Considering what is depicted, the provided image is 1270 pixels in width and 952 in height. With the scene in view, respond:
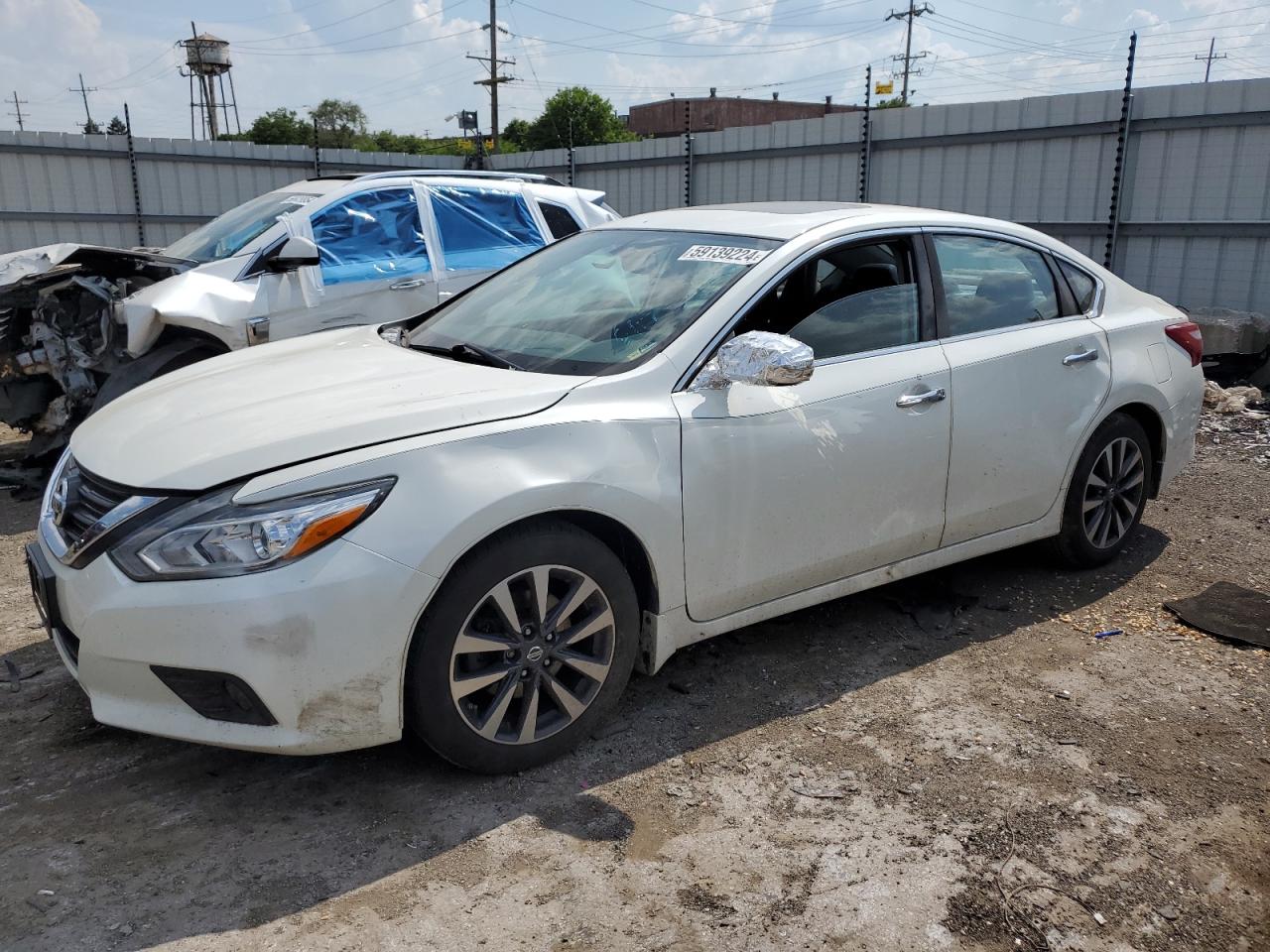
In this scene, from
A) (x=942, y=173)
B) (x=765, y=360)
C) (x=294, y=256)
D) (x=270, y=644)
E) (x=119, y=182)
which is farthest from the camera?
(x=119, y=182)

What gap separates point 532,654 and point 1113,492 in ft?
10.2

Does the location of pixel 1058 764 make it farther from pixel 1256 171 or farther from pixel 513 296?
pixel 1256 171

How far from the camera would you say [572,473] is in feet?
9.91

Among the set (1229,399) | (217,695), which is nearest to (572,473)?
(217,695)

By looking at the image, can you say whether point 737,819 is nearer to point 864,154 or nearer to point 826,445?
point 826,445

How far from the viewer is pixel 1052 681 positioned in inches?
153

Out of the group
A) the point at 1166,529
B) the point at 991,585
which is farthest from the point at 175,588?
the point at 1166,529

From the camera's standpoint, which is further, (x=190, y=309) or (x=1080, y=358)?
(x=190, y=309)

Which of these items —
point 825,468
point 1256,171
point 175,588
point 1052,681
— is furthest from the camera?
point 1256,171

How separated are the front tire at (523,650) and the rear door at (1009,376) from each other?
5.29 feet

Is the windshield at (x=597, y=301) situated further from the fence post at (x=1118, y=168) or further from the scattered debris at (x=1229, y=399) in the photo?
the fence post at (x=1118, y=168)

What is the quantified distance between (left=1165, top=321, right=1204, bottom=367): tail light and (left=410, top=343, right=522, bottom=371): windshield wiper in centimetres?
328

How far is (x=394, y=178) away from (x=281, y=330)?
1.53m

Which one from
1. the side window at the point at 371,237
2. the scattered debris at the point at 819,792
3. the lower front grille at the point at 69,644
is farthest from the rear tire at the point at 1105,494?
the side window at the point at 371,237
